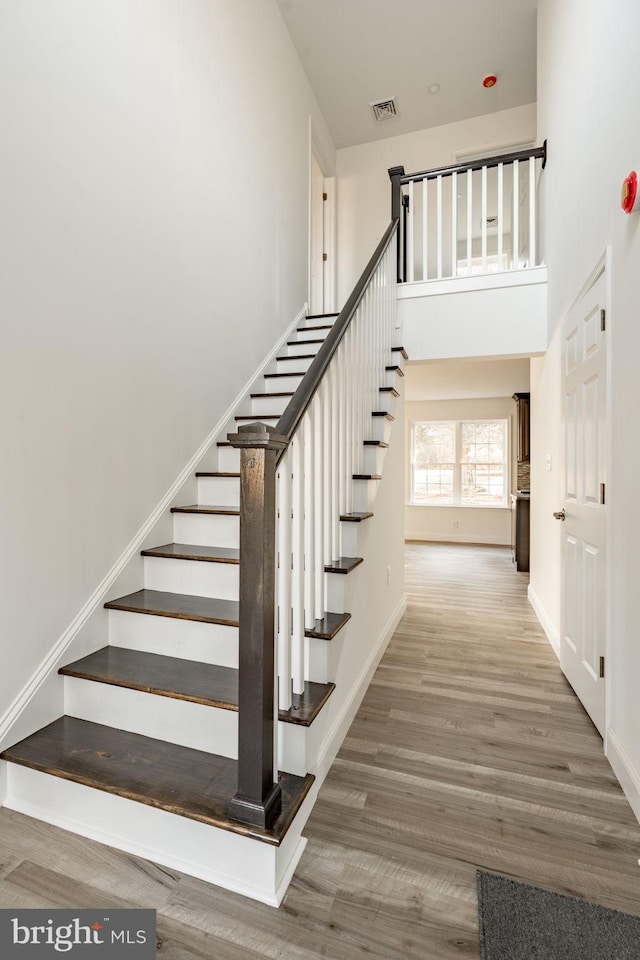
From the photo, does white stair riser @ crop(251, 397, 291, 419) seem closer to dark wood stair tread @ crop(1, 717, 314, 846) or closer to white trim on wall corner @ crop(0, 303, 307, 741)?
white trim on wall corner @ crop(0, 303, 307, 741)

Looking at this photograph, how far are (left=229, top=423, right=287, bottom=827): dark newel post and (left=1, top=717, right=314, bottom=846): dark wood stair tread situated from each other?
3.6 inches

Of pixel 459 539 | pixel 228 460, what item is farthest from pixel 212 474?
pixel 459 539

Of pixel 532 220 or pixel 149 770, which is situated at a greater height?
pixel 532 220

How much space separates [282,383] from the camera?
359cm

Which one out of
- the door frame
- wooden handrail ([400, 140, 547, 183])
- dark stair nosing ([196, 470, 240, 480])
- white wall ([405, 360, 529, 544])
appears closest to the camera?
the door frame

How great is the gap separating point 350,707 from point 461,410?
6821 millimetres

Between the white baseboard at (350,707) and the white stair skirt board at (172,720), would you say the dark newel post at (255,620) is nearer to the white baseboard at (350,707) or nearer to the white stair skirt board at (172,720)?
the white stair skirt board at (172,720)

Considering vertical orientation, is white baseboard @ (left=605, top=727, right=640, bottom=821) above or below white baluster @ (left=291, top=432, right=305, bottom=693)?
below

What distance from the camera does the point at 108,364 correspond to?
2.13 metres

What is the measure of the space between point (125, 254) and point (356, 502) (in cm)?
163

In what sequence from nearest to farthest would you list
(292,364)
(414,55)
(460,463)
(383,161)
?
1. (292,364)
2. (414,55)
3. (383,161)
4. (460,463)

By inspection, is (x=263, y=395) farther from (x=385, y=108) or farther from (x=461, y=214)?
(x=461, y=214)

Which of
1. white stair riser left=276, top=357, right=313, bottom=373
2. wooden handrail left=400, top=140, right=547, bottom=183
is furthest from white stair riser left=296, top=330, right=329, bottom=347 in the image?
wooden handrail left=400, top=140, right=547, bottom=183

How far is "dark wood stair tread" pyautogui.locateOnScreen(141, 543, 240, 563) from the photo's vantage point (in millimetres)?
2162
